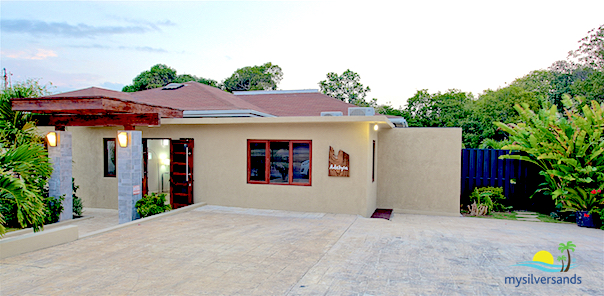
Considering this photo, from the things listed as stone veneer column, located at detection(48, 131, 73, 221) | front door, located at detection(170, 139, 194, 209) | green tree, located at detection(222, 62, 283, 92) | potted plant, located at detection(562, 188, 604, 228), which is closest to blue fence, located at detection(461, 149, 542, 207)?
potted plant, located at detection(562, 188, 604, 228)

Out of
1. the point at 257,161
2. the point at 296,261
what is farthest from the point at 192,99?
the point at 296,261

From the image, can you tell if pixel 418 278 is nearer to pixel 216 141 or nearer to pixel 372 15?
pixel 216 141

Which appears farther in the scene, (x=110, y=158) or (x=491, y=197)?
(x=491, y=197)

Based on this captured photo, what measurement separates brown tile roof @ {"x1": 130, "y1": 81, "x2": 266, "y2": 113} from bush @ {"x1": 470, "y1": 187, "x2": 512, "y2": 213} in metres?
7.78

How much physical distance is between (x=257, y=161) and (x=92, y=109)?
4.21 m

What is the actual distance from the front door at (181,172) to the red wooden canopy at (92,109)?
50.1 inches

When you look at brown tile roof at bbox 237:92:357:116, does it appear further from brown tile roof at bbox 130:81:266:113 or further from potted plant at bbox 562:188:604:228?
potted plant at bbox 562:188:604:228

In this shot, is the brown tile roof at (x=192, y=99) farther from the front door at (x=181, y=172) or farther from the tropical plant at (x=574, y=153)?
the tropical plant at (x=574, y=153)

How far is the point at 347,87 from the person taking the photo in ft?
116

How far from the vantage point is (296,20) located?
50.9 ft

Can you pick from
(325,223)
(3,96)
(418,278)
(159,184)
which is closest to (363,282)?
(418,278)

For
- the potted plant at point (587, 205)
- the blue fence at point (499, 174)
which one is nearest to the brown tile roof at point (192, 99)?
the blue fence at point (499, 174)

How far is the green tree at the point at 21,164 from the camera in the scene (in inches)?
212

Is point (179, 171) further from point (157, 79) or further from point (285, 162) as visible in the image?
point (157, 79)
